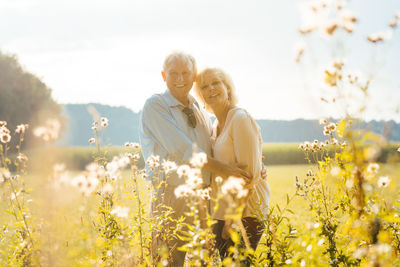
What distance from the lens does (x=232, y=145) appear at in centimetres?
292

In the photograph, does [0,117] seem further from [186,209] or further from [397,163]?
[397,163]

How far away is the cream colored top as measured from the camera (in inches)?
110

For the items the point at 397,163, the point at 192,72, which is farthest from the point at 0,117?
the point at 397,163

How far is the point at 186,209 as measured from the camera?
325 cm

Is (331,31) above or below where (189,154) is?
above

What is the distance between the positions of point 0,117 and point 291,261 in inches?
1341

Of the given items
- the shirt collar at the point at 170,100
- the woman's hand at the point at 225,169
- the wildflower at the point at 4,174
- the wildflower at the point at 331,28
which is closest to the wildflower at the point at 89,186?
the wildflower at the point at 4,174

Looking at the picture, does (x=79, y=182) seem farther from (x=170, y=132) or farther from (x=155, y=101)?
(x=155, y=101)

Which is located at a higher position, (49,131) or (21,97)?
(21,97)

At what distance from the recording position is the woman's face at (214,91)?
3.06m

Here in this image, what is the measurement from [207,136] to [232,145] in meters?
0.46

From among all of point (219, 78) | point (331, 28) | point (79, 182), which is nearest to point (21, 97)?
point (219, 78)

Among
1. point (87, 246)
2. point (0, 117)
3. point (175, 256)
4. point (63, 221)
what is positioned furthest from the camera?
point (0, 117)

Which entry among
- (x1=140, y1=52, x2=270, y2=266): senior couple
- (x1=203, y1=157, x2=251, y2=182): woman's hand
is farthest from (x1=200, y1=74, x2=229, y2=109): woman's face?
(x1=203, y1=157, x2=251, y2=182): woman's hand
